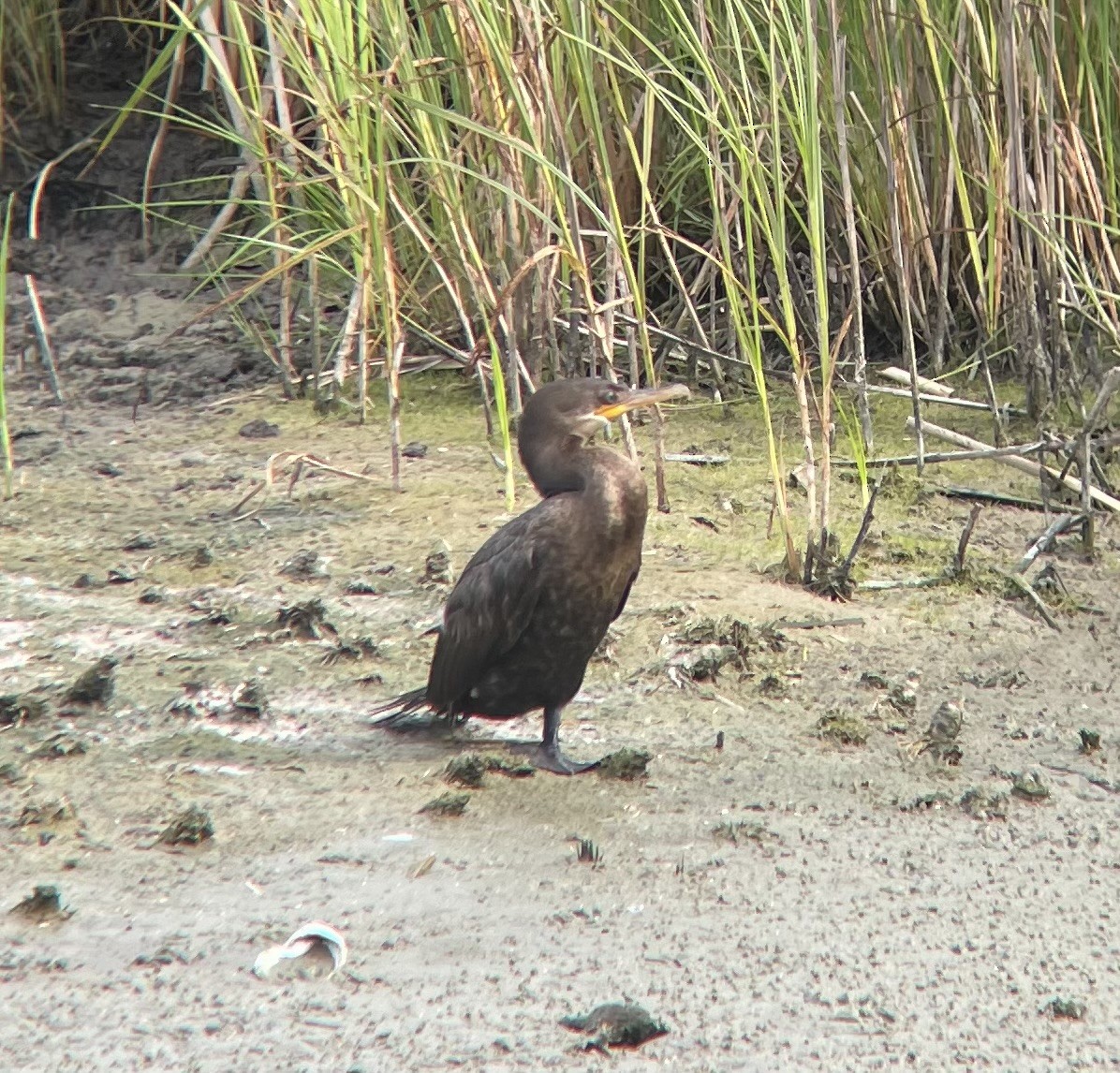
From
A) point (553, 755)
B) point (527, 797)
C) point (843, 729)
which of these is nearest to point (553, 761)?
point (553, 755)

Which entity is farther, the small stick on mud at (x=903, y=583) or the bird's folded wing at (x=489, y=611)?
the small stick on mud at (x=903, y=583)

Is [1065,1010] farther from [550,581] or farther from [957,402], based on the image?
[957,402]

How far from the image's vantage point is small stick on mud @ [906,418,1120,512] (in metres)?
4.77

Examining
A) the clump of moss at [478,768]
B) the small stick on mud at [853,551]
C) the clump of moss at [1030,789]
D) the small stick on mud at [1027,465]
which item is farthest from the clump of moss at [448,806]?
the small stick on mud at [1027,465]

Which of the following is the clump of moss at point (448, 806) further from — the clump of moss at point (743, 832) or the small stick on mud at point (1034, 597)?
the small stick on mud at point (1034, 597)

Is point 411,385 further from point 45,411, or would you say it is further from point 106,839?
point 106,839

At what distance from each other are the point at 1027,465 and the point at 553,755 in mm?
1918

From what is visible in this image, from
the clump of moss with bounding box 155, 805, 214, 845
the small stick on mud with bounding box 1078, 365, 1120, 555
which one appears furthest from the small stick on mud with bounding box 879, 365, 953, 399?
the clump of moss with bounding box 155, 805, 214, 845

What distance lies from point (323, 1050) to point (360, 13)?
2694 mm

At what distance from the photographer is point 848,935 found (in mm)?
2771

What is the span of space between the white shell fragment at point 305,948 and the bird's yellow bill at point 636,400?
4.38ft

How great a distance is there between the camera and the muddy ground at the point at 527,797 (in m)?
2.48

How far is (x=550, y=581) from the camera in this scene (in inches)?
136

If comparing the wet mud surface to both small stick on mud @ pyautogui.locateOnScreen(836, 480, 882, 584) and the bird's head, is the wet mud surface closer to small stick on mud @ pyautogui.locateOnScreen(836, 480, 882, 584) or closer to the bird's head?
small stick on mud @ pyautogui.locateOnScreen(836, 480, 882, 584)
